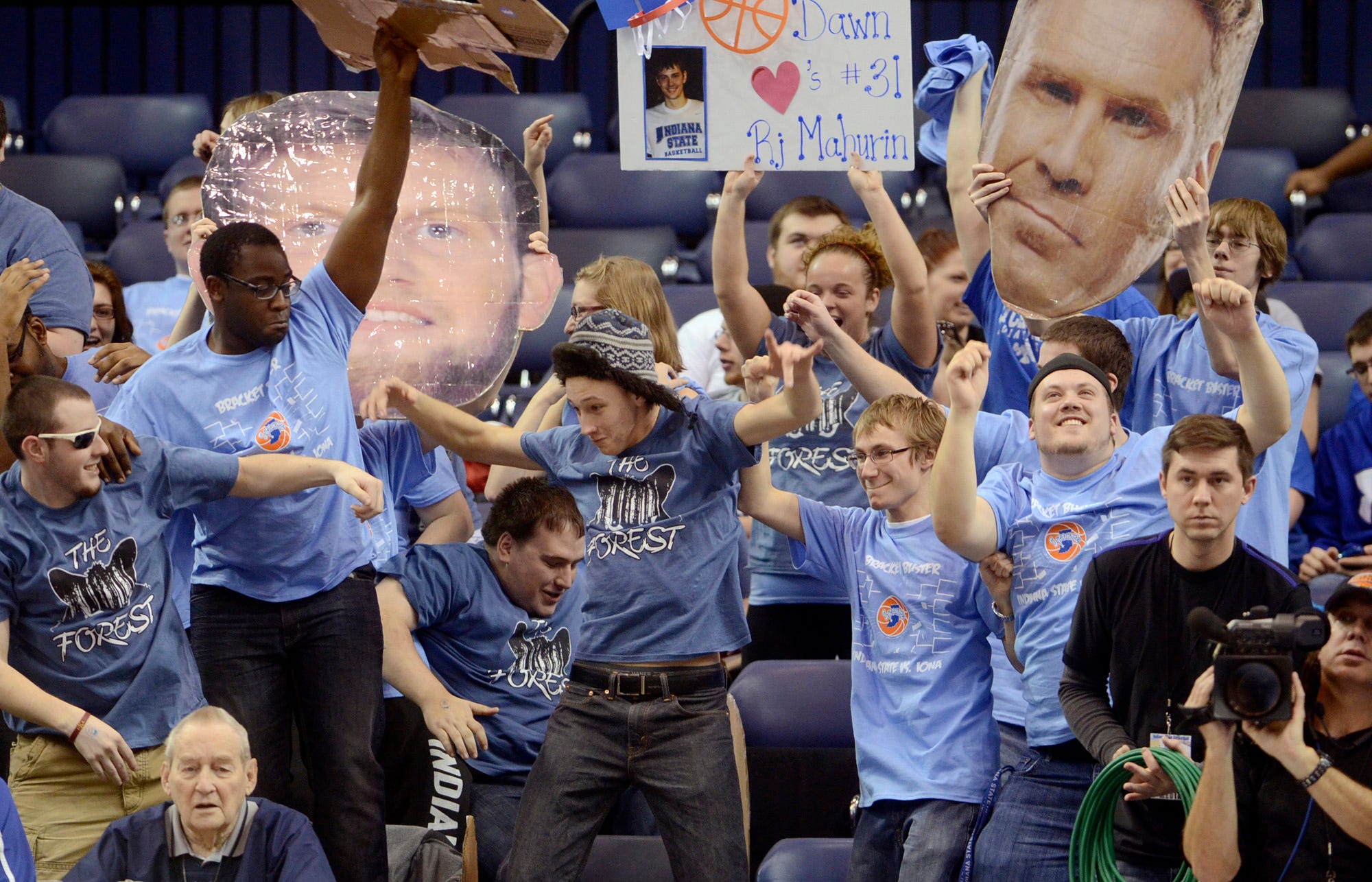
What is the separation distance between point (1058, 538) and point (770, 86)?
3.47ft

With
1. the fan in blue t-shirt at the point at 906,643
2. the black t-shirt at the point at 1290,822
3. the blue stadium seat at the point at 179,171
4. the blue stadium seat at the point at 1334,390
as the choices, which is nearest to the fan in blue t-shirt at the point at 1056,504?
the fan in blue t-shirt at the point at 906,643

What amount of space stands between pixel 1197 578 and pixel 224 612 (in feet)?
5.77

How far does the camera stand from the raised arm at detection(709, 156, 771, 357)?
3.42m

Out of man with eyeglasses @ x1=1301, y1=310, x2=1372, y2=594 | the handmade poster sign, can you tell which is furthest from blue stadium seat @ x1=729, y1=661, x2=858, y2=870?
man with eyeglasses @ x1=1301, y1=310, x2=1372, y2=594

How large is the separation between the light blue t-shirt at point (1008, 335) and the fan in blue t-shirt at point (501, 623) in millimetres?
1053

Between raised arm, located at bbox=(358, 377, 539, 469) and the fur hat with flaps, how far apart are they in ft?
0.82

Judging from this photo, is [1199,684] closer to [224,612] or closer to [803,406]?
[803,406]

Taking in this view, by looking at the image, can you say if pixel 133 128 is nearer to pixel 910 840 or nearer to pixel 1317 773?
pixel 910 840

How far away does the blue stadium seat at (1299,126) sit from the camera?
20.0 feet

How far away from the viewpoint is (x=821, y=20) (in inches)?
125

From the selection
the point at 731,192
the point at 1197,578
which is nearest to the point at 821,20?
the point at 731,192

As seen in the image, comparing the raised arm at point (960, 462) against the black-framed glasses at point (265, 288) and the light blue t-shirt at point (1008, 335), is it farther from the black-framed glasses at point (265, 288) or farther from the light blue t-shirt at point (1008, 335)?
the black-framed glasses at point (265, 288)

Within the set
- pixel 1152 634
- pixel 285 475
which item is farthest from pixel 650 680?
pixel 1152 634

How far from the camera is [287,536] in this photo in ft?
9.68
